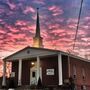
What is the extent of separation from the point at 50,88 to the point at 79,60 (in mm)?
7025

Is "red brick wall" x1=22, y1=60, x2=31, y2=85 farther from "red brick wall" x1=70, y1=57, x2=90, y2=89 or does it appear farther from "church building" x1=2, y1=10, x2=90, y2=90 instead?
"red brick wall" x1=70, y1=57, x2=90, y2=89

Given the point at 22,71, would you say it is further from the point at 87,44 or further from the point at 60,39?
the point at 87,44

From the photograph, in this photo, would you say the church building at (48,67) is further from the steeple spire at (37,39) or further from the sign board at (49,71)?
the steeple spire at (37,39)

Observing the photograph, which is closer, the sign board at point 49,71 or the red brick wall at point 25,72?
the sign board at point 49,71

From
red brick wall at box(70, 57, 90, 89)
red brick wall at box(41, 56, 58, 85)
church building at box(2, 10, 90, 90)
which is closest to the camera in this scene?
church building at box(2, 10, 90, 90)

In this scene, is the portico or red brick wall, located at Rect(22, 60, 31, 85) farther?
red brick wall, located at Rect(22, 60, 31, 85)

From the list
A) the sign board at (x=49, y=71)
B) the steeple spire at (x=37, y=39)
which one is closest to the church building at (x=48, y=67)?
the sign board at (x=49, y=71)

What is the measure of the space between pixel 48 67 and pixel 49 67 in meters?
0.13

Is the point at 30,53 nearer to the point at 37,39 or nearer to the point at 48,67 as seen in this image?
the point at 48,67

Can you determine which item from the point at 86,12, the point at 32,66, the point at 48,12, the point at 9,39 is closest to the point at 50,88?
the point at 32,66

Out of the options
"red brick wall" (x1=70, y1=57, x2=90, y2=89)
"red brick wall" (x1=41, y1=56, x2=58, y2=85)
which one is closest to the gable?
"red brick wall" (x1=41, y1=56, x2=58, y2=85)

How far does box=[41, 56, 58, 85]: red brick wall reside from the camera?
23.7 meters

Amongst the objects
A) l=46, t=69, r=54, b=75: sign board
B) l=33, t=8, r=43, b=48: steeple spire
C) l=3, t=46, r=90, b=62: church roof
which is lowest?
l=46, t=69, r=54, b=75: sign board

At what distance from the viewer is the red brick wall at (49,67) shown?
23656 mm
